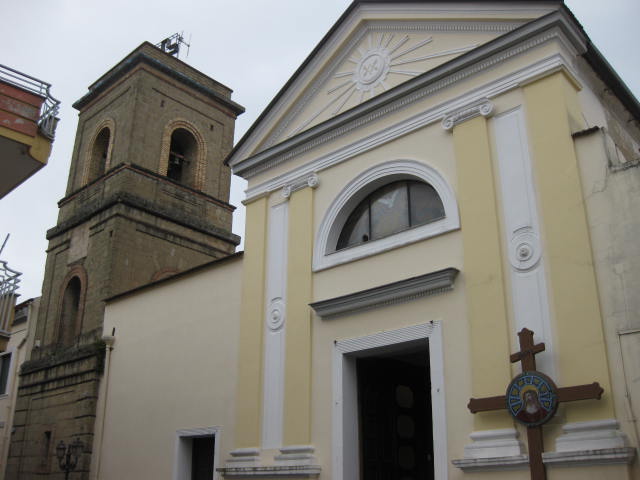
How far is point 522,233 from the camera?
28.4 feet

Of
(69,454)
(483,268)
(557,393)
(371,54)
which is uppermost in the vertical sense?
(371,54)

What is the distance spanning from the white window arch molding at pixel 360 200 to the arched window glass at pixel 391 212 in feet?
0.33

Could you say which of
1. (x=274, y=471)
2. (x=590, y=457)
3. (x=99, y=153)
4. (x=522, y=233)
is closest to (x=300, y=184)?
(x=522, y=233)

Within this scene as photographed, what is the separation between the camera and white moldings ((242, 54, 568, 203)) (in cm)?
930

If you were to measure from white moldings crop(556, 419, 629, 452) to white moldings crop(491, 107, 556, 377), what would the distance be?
0.65 meters

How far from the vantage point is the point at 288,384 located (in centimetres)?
1055

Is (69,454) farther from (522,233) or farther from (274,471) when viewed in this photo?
(522,233)

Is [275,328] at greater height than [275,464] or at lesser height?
greater

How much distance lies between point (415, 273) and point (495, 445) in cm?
253

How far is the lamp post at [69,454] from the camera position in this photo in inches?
534

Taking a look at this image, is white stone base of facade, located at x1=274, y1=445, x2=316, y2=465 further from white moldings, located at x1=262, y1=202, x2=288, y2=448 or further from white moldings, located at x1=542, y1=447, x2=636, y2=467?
white moldings, located at x1=542, y1=447, x2=636, y2=467

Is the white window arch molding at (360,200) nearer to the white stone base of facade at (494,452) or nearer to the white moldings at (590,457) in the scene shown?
the white stone base of facade at (494,452)

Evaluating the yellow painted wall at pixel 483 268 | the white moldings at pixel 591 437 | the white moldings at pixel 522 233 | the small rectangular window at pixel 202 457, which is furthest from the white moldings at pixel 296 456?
the white moldings at pixel 591 437

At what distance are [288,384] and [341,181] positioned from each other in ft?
10.6
